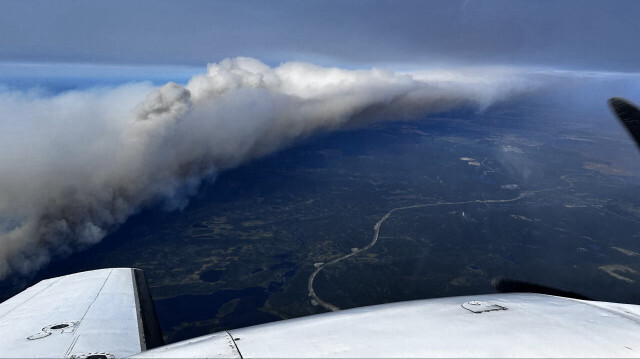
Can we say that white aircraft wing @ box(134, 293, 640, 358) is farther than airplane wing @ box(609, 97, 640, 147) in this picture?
No

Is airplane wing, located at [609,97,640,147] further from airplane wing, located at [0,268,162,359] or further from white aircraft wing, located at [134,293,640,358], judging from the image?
airplane wing, located at [0,268,162,359]

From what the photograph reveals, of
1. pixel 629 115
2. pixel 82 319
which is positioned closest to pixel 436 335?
pixel 629 115

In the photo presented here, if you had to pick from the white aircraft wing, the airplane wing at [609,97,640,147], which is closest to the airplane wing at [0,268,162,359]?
the white aircraft wing

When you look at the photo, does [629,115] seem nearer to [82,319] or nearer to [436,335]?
[436,335]

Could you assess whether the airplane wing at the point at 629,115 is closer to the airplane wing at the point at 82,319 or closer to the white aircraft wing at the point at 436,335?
the white aircraft wing at the point at 436,335

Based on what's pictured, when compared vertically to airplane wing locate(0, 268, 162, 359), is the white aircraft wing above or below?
above
